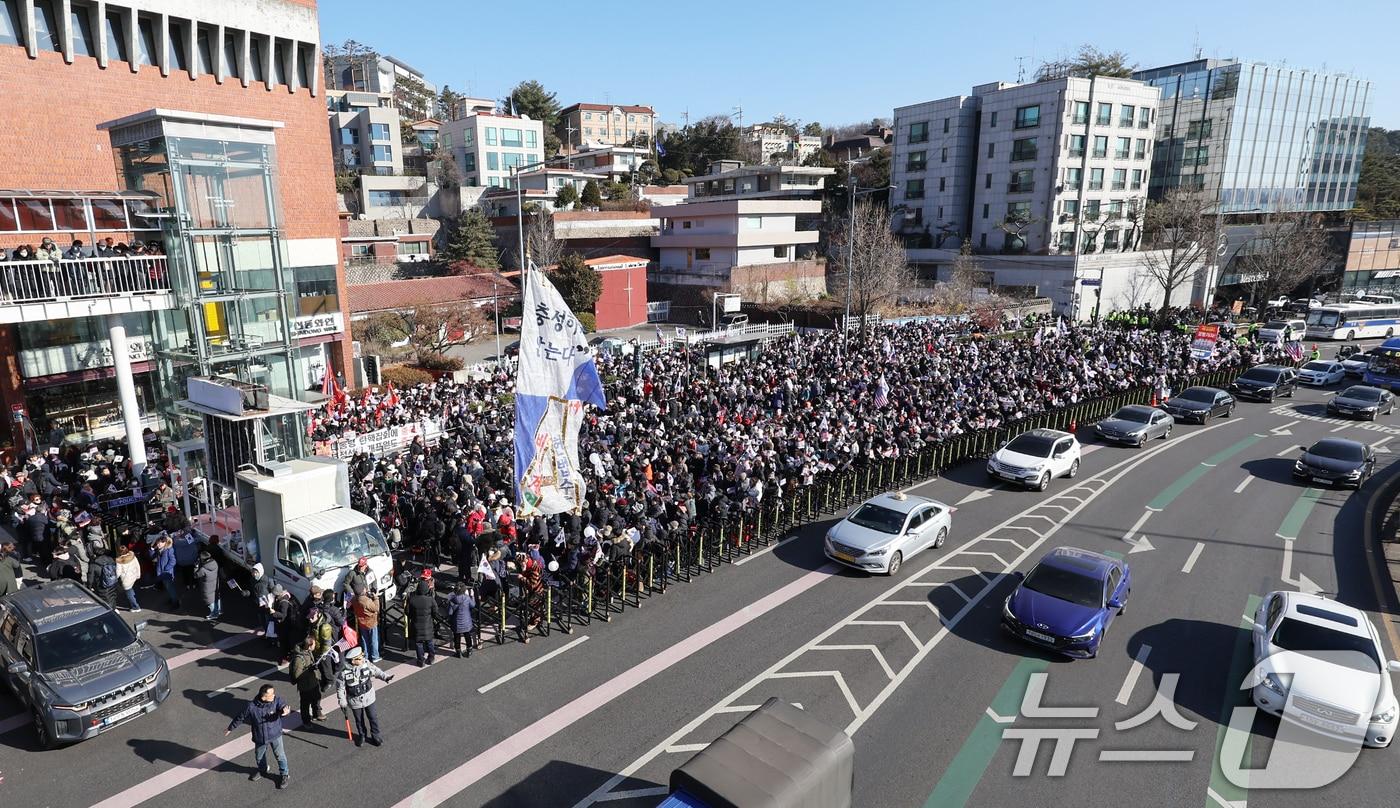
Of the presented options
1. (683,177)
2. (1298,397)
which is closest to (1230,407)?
(1298,397)

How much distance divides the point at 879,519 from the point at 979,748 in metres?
6.63

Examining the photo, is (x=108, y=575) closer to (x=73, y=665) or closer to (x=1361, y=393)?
(x=73, y=665)

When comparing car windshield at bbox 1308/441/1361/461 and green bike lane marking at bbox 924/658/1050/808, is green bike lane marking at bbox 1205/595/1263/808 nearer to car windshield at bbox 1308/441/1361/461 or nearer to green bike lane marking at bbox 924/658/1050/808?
green bike lane marking at bbox 924/658/1050/808

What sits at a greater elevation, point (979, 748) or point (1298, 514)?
point (979, 748)

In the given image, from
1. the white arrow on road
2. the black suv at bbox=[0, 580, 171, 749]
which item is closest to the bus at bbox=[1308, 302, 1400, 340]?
the white arrow on road

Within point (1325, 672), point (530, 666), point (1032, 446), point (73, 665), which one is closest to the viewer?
point (73, 665)

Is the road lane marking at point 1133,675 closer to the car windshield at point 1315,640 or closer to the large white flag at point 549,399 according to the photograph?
the car windshield at point 1315,640

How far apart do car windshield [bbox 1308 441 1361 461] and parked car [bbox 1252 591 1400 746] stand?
1314 cm

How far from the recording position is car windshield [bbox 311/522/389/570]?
13.2 meters

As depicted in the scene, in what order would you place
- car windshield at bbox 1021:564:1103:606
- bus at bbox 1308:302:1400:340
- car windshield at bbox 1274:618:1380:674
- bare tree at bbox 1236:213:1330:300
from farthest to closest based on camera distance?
1. bare tree at bbox 1236:213:1330:300
2. bus at bbox 1308:302:1400:340
3. car windshield at bbox 1021:564:1103:606
4. car windshield at bbox 1274:618:1380:674

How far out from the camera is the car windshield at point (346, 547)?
43.3ft

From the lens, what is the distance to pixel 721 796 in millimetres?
7148

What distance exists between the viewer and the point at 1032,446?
2245cm

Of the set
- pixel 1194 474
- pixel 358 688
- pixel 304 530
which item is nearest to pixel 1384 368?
pixel 1194 474
